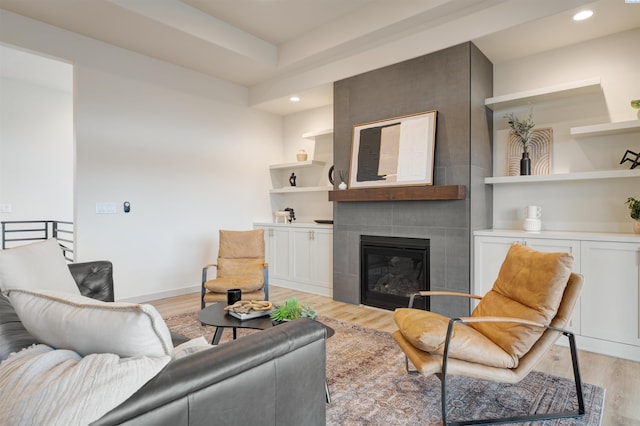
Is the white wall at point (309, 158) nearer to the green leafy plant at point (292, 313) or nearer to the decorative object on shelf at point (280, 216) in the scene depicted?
the decorative object on shelf at point (280, 216)

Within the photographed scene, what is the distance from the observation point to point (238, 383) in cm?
105

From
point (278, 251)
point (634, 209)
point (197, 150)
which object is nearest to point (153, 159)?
point (197, 150)

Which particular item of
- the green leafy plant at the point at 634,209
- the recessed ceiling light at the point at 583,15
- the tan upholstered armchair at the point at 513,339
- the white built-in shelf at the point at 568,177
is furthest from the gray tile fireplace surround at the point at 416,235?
the recessed ceiling light at the point at 583,15

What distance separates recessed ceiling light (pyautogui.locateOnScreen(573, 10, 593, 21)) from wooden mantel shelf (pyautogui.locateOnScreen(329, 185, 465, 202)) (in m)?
1.65

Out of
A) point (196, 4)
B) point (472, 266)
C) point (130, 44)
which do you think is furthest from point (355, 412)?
point (130, 44)

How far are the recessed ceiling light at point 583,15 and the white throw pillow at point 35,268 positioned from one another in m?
4.28

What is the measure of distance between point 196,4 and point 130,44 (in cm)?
97

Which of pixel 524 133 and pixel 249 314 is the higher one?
pixel 524 133

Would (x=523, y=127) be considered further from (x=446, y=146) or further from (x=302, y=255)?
(x=302, y=255)

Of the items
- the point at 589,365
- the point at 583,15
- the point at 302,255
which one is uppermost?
the point at 583,15

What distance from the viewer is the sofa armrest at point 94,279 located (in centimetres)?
259

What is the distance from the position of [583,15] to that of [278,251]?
430 cm

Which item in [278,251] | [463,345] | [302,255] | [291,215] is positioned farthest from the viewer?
[291,215]

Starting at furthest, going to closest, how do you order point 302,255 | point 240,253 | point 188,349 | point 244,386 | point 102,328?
point 302,255
point 240,253
point 188,349
point 244,386
point 102,328
